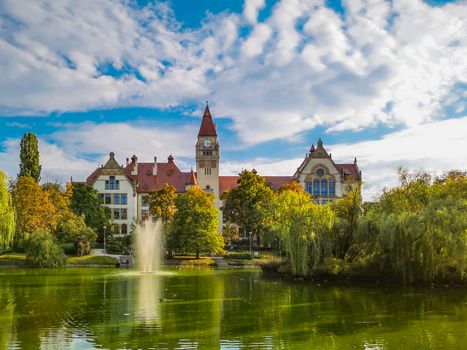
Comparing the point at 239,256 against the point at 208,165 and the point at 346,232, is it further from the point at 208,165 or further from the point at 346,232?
the point at 208,165

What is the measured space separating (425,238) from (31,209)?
118ft

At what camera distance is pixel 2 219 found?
3531cm

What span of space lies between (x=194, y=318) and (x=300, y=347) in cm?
491

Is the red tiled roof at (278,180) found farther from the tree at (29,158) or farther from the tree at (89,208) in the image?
the tree at (29,158)

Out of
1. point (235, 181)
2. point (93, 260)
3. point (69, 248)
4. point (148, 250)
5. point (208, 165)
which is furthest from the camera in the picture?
point (235, 181)

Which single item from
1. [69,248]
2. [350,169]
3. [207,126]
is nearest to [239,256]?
[69,248]

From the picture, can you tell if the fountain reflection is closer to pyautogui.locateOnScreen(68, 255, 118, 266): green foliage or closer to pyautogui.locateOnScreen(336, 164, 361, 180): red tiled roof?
pyautogui.locateOnScreen(68, 255, 118, 266): green foliage

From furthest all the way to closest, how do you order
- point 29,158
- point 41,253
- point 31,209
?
point 29,158, point 31,209, point 41,253

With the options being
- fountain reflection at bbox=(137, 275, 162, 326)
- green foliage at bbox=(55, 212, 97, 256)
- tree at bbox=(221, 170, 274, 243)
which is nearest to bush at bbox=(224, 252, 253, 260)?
tree at bbox=(221, 170, 274, 243)

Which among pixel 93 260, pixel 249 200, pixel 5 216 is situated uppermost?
pixel 249 200

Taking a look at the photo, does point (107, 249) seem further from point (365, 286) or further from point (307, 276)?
point (365, 286)

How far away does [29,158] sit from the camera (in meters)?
56.6

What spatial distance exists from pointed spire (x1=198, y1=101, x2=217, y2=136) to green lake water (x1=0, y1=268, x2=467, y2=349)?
47188 mm

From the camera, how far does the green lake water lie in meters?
12.9
